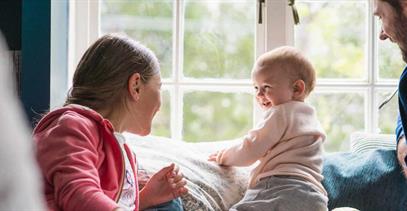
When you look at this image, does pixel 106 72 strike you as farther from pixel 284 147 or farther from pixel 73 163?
pixel 284 147

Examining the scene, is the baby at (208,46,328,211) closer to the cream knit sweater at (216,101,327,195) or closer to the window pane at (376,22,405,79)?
the cream knit sweater at (216,101,327,195)

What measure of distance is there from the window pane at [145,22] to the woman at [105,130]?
0.67 metres

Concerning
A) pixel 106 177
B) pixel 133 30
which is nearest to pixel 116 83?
pixel 106 177

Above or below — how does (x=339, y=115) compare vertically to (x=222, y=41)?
below

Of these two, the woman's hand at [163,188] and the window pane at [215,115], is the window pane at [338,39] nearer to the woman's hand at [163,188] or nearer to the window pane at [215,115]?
the window pane at [215,115]

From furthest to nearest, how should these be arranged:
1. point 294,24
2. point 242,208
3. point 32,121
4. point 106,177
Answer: point 294,24 < point 32,121 < point 242,208 < point 106,177

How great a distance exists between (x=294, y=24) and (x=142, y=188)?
0.91 m

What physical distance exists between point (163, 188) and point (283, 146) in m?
0.40

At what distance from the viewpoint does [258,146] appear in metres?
1.73

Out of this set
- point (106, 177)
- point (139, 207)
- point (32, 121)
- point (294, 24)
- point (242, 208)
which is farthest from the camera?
point (294, 24)

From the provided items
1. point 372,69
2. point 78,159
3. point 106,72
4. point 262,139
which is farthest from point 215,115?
point 78,159

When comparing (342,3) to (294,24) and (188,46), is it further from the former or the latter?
(188,46)

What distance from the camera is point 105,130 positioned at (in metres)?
1.34

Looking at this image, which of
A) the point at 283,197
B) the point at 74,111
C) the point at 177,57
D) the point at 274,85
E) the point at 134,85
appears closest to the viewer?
the point at 74,111
